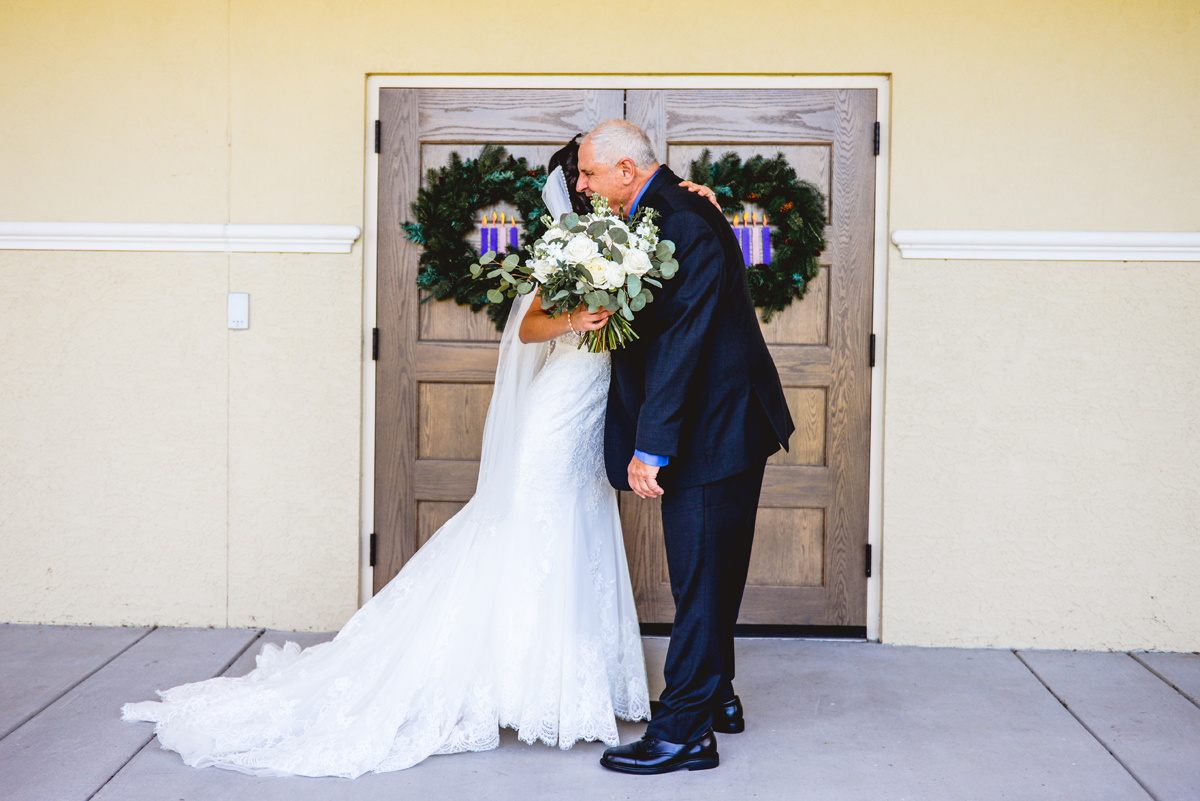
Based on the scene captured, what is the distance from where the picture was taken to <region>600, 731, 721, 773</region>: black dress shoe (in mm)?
2924

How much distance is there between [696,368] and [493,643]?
3.78ft

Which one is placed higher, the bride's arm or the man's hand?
the bride's arm

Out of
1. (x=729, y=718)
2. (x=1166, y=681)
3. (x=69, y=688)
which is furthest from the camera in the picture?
(x=1166, y=681)

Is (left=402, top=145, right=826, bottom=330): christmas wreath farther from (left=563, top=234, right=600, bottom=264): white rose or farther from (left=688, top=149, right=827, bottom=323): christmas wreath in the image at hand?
(left=563, top=234, right=600, bottom=264): white rose

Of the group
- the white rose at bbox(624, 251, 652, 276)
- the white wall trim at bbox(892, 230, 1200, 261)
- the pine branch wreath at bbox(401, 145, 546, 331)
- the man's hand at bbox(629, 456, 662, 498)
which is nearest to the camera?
the white rose at bbox(624, 251, 652, 276)

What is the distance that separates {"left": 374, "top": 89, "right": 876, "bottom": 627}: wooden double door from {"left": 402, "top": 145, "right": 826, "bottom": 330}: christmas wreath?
0.25 feet

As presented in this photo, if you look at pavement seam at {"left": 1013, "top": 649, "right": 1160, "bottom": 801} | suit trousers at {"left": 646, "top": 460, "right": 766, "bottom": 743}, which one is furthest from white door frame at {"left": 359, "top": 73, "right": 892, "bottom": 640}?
suit trousers at {"left": 646, "top": 460, "right": 766, "bottom": 743}

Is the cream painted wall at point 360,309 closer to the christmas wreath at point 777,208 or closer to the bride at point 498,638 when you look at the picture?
the christmas wreath at point 777,208

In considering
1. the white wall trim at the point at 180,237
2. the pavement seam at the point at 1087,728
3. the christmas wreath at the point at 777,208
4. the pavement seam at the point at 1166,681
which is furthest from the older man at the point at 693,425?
the pavement seam at the point at 1166,681

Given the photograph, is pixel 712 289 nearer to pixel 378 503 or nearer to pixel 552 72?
pixel 552 72

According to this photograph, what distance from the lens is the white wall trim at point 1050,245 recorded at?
400 centimetres

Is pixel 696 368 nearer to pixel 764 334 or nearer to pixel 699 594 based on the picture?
pixel 699 594

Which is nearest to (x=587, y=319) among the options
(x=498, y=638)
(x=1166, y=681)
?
(x=498, y=638)

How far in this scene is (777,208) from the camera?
13.4 feet
